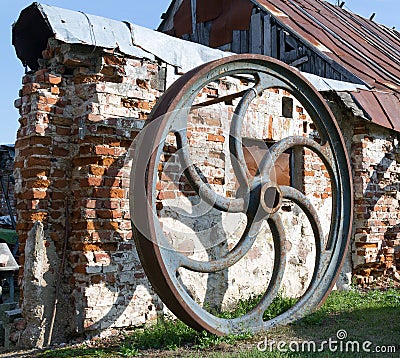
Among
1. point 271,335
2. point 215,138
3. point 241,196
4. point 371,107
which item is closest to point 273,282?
point 271,335

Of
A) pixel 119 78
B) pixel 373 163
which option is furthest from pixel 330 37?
pixel 119 78

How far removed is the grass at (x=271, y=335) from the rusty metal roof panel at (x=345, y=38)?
362 cm

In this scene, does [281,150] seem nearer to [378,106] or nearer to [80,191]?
[80,191]

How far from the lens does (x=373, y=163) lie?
6.96 metres

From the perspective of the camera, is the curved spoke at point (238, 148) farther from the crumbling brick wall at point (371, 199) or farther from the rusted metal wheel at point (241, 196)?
the crumbling brick wall at point (371, 199)

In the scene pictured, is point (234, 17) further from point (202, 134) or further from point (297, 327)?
point (297, 327)

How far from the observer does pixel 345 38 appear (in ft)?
30.6

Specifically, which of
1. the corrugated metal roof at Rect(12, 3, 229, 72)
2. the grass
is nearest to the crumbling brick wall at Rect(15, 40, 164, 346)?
the corrugated metal roof at Rect(12, 3, 229, 72)

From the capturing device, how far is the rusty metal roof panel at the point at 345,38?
26.6 feet

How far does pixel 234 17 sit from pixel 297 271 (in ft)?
16.1

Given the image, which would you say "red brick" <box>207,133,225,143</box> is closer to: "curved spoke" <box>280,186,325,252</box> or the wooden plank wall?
"curved spoke" <box>280,186,325,252</box>

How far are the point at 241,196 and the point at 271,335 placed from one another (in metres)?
1.16

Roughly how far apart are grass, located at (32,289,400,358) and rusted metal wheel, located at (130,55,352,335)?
5.1 inches

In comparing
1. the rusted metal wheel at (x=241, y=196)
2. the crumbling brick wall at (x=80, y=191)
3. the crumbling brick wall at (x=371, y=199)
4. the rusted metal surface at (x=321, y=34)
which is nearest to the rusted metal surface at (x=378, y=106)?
the crumbling brick wall at (x=371, y=199)
